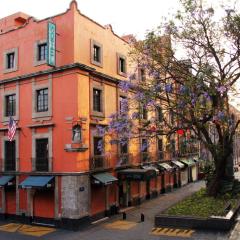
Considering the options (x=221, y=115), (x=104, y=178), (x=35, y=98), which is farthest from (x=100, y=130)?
(x=221, y=115)

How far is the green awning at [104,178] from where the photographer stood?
26.0 meters

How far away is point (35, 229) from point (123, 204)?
8.66 m

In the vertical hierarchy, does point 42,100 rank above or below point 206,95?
above

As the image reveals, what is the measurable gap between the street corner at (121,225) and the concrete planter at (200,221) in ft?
11.5

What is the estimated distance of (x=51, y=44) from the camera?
994 inches

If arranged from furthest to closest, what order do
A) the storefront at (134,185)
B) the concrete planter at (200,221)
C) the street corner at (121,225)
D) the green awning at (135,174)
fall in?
1. the storefront at (134,185)
2. the green awning at (135,174)
3. the street corner at (121,225)
4. the concrete planter at (200,221)

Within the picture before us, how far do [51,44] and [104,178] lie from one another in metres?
9.98

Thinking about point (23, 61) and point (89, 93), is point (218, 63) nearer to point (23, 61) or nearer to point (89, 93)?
point (89, 93)

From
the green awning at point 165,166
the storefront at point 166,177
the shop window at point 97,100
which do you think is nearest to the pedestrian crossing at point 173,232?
the shop window at point 97,100

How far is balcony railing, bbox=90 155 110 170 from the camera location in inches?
1045

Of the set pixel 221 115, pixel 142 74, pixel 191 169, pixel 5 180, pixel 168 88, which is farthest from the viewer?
pixel 191 169

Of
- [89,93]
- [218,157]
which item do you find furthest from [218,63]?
[89,93]

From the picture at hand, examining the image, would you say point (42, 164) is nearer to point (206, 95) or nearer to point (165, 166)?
point (206, 95)

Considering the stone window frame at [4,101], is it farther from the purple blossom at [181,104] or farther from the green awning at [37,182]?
the purple blossom at [181,104]
